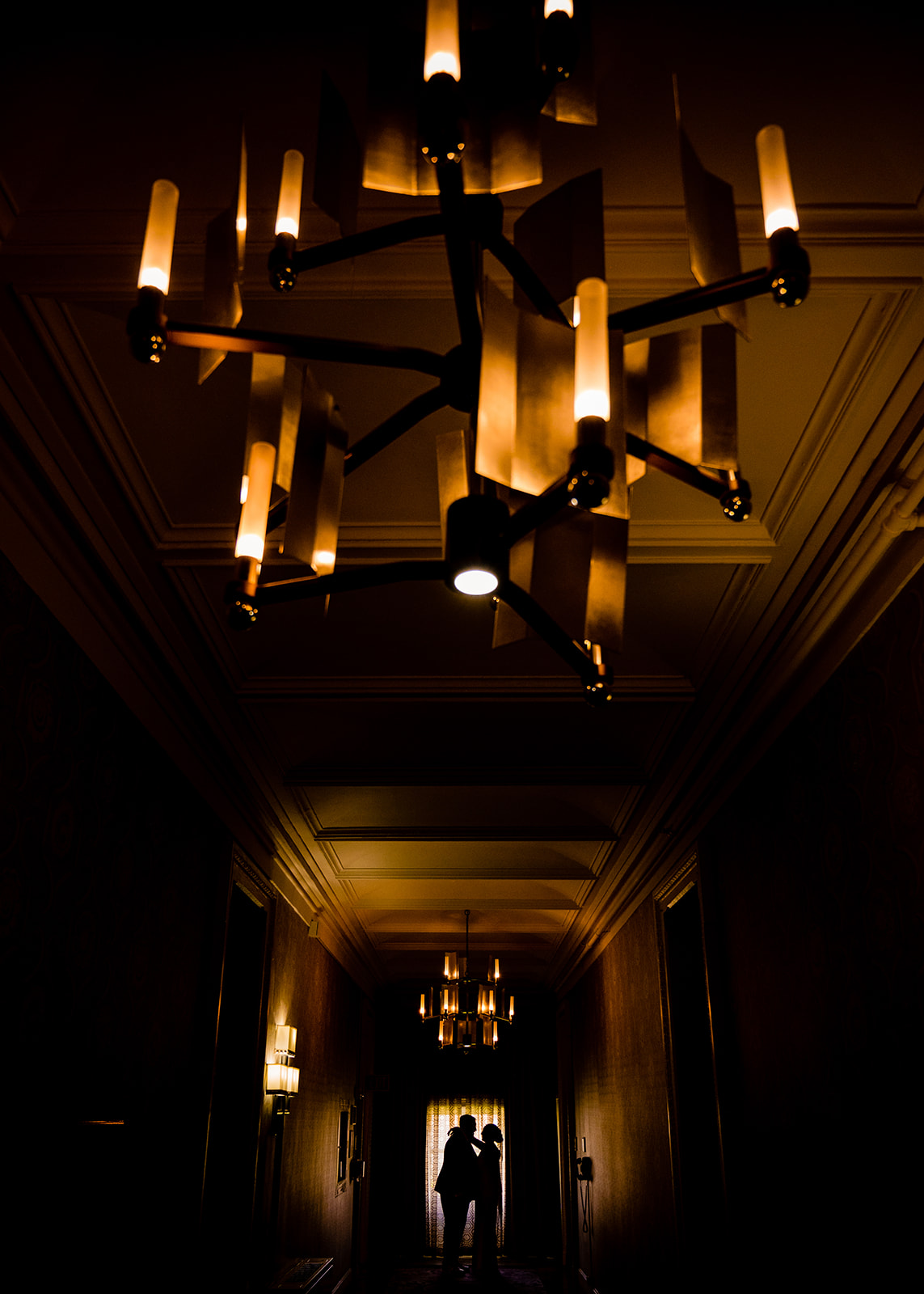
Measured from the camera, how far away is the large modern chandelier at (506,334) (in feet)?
4.39

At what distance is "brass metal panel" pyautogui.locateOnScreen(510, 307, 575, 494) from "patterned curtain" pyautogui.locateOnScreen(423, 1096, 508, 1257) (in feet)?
55.6

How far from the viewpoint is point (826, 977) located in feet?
12.9

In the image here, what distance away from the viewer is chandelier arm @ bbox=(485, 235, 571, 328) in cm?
149

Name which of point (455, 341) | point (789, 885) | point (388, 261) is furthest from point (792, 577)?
point (388, 261)

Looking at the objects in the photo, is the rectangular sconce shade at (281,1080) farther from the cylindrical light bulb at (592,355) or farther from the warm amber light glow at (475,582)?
the cylindrical light bulb at (592,355)

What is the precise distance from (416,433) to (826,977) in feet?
8.94

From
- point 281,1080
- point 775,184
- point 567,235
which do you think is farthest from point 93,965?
point 281,1080

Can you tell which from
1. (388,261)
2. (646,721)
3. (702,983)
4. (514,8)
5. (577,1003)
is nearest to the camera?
(514,8)

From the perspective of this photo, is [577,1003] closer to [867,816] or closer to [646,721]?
[646,721]

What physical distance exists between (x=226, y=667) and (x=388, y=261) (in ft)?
8.66

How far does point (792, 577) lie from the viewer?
392cm

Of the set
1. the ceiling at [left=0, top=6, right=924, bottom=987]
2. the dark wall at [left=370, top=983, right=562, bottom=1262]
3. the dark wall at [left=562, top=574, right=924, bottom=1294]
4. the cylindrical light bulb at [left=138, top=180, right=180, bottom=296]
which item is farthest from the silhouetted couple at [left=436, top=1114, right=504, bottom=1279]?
the cylindrical light bulb at [left=138, top=180, right=180, bottom=296]

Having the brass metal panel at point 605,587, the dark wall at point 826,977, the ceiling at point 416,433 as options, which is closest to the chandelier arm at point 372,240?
the brass metal panel at point 605,587

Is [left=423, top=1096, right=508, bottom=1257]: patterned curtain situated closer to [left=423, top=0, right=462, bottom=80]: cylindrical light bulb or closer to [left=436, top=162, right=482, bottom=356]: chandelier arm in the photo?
[left=436, top=162, right=482, bottom=356]: chandelier arm
